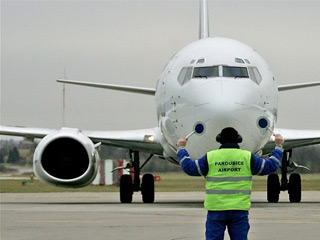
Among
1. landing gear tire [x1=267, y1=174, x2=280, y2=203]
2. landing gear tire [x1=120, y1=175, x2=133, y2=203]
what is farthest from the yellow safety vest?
landing gear tire [x1=267, y1=174, x2=280, y2=203]

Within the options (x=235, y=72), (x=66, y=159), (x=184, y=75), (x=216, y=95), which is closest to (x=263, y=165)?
(x=216, y=95)

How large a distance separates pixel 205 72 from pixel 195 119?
120 centimetres

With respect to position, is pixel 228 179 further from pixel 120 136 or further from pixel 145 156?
pixel 145 156

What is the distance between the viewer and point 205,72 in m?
21.3

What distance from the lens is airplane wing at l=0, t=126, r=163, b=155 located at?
2619 centimetres

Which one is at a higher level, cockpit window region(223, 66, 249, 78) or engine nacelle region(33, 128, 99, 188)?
cockpit window region(223, 66, 249, 78)

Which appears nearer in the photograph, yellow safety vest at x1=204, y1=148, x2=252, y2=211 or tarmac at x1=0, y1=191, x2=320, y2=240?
yellow safety vest at x1=204, y1=148, x2=252, y2=211

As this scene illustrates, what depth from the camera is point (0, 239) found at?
1309 centimetres

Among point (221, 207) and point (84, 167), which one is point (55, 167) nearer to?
point (84, 167)

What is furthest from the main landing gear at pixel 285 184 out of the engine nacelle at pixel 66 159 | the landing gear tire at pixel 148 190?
the engine nacelle at pixel 66 159

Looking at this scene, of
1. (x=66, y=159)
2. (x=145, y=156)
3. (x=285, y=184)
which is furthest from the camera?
(x=145, y=156)

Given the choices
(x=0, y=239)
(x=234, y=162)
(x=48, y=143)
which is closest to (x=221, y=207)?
(x=234, y=162)

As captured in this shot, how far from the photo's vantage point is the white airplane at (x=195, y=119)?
2036cm

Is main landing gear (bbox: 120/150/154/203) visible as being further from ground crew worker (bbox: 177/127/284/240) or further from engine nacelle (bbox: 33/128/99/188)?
ground crew worker (bbox: 177/127/284/240)
